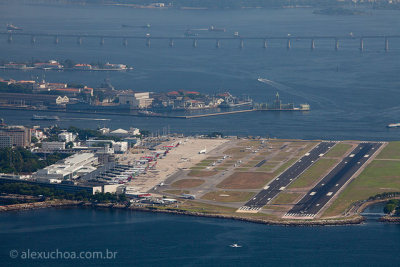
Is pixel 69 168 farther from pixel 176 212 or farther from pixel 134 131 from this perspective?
pixel 134 131

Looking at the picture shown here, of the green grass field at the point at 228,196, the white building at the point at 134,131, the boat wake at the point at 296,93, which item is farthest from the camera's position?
the boat wake at the point at 296,93

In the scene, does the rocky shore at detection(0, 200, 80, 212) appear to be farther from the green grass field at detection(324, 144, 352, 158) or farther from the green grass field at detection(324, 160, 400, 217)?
the green grass field at detection(324, 144, 352, 158)

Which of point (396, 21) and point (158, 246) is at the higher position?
point (396, 21)

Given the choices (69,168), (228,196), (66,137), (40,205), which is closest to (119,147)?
(66,137)

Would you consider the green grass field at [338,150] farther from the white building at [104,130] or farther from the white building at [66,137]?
the white building at [66,137]

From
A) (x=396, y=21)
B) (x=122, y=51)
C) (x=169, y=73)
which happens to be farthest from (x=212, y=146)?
(x=396, y=21)

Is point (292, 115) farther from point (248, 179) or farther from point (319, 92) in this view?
point (248, 179)

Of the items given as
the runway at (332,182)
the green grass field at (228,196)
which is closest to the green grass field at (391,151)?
the runway at (332,182)

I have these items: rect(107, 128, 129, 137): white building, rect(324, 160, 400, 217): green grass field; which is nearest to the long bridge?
rect(107, 128, 129, 137): white building
